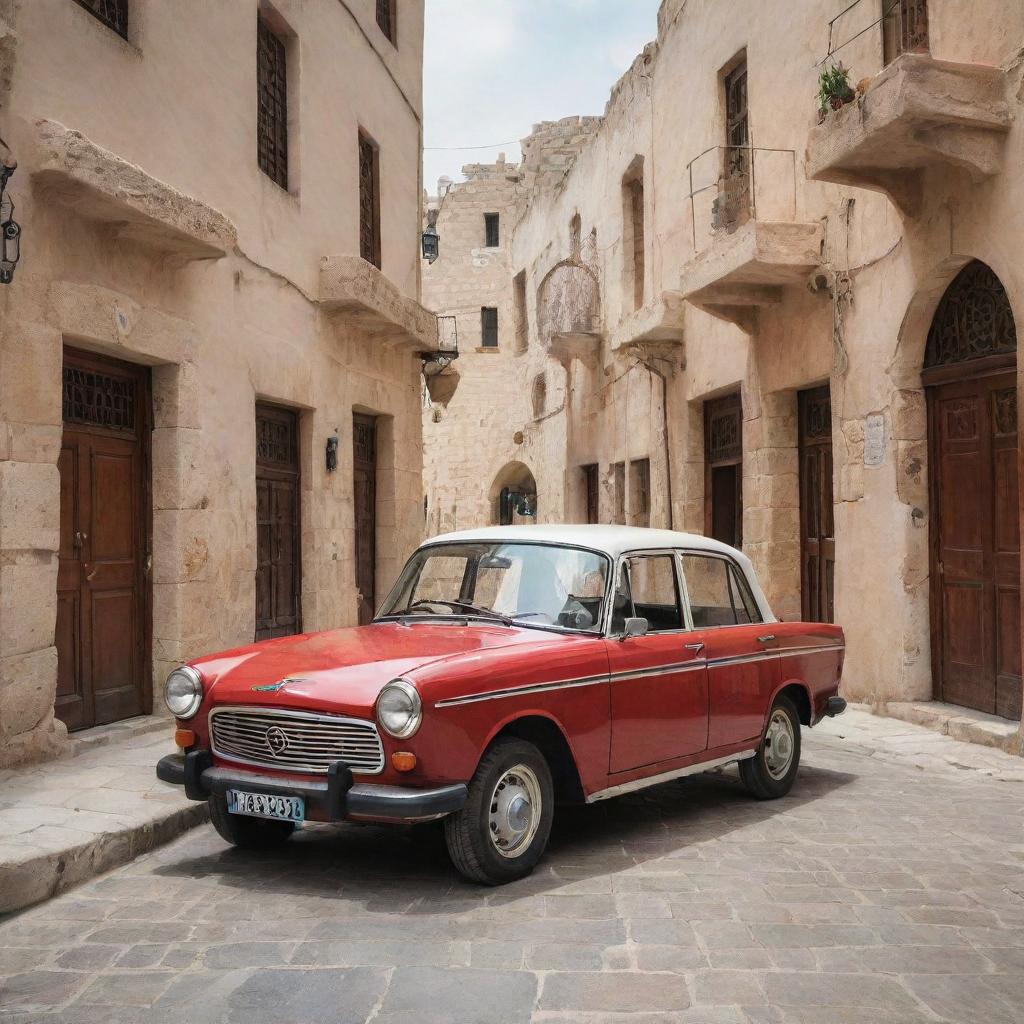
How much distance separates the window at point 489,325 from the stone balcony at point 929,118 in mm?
21293

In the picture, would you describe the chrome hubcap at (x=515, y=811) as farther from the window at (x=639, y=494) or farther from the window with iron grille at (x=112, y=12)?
the window at (x=639, y=494)

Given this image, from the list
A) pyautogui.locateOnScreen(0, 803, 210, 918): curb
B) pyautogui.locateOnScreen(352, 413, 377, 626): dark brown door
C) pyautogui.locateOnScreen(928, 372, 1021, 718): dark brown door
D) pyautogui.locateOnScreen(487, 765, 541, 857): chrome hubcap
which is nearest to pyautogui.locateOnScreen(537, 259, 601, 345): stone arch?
pyautogui.locateOnScreen(352, 413, 377, 626): dark brown door

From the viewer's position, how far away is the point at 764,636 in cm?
616

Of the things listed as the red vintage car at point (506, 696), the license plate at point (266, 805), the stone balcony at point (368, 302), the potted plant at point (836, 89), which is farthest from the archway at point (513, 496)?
the license plate at point (266, 805)

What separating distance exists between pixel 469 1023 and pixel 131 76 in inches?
265

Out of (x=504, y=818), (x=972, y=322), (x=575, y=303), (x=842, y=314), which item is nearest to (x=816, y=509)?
(x=842, y=314)

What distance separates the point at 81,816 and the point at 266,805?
131 centimetres

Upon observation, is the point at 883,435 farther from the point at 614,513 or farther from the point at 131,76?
the point at 614,513

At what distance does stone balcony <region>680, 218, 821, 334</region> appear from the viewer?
32.3ft

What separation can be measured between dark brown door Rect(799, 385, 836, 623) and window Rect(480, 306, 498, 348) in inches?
735

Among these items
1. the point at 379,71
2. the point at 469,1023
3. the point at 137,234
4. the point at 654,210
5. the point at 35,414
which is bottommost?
the point at 469,1023

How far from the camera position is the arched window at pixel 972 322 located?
7.80m

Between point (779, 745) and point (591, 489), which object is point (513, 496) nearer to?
point (591, 489)

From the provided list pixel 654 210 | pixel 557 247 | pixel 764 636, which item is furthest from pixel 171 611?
pixel 557 247
